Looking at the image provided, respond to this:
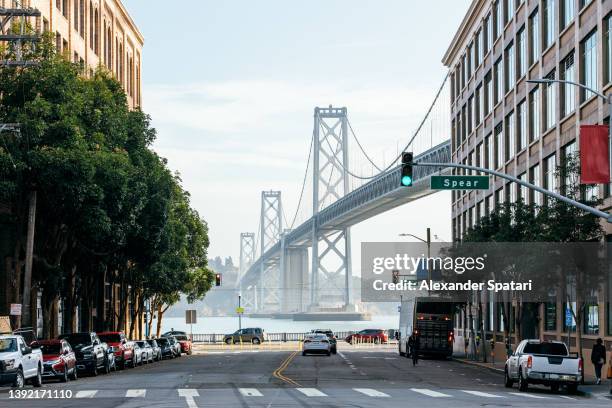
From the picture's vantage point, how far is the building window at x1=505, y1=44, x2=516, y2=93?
67.0 meters

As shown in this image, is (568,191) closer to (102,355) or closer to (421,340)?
(102,355)

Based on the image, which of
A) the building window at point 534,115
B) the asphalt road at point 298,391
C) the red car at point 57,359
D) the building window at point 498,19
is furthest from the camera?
the building window at point 498,19

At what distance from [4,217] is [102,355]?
25.6ft

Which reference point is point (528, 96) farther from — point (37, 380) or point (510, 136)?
point (37, 380)

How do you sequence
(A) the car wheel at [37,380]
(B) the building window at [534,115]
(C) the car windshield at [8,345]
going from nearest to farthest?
1. (C) the car windshield at [8,345]
2. (A) the car wheel at [37,380]
3. (B) the building window at [534,115]

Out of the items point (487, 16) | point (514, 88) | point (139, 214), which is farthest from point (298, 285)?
point (139, 214)

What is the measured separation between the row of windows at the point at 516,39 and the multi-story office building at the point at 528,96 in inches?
2.1

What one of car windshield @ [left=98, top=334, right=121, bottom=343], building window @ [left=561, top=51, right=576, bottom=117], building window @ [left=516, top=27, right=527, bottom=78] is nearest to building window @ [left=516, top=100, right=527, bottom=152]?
building window @ [left=516, top=27, right=527, bottom=78]

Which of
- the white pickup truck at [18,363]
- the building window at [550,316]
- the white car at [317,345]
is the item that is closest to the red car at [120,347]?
the white pickup truck at [18,363]

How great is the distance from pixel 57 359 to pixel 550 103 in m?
28.4

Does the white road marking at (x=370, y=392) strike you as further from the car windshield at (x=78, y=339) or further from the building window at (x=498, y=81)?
the building window at (x=498, y=81)

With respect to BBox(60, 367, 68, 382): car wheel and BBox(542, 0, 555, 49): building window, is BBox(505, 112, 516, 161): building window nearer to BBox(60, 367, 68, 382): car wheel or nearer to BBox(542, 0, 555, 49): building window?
BBox(542, 0, 555, 49): building window

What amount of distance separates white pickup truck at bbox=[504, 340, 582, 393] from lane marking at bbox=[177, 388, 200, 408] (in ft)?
34.0

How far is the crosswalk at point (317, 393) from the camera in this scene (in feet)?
101
